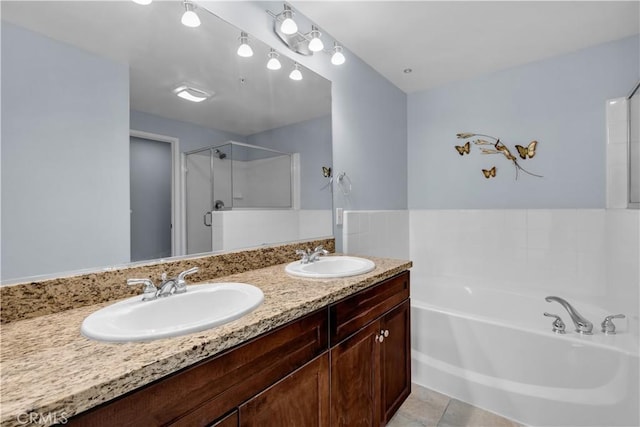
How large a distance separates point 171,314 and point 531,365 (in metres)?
1.91

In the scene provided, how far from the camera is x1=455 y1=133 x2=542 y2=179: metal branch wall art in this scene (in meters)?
2.34

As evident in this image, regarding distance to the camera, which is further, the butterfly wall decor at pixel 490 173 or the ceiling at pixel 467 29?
the butterfly wall decor at pixel 490 173

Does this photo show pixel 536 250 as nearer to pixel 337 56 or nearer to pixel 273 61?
pixel 337 56

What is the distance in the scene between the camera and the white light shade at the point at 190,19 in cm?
124

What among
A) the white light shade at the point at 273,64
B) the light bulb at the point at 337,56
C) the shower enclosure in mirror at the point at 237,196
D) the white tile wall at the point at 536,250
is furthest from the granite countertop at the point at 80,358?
the white tile wall at the point at 536,250

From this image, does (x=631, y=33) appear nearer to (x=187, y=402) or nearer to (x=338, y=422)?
(x=338, y=422)

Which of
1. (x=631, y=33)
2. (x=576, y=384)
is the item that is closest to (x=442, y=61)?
(x=631, y=33)

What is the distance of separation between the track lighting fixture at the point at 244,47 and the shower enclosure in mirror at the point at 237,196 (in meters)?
0.45

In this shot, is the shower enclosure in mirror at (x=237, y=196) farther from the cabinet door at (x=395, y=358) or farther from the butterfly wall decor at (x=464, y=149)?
the butterfly wall decor at (x=464, y=149)

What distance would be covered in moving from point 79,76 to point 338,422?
1.51 m

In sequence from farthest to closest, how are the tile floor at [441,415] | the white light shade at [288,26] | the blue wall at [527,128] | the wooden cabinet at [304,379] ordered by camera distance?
the blue wall at [527,128] → the tile floor at [441,415] → the white light shade at [288,26] → the wooden cabinet at [304,379]

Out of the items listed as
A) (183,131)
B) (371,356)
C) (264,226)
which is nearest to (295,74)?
(183,131)

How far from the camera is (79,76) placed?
3.12ft

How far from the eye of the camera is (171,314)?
99 centimetres
